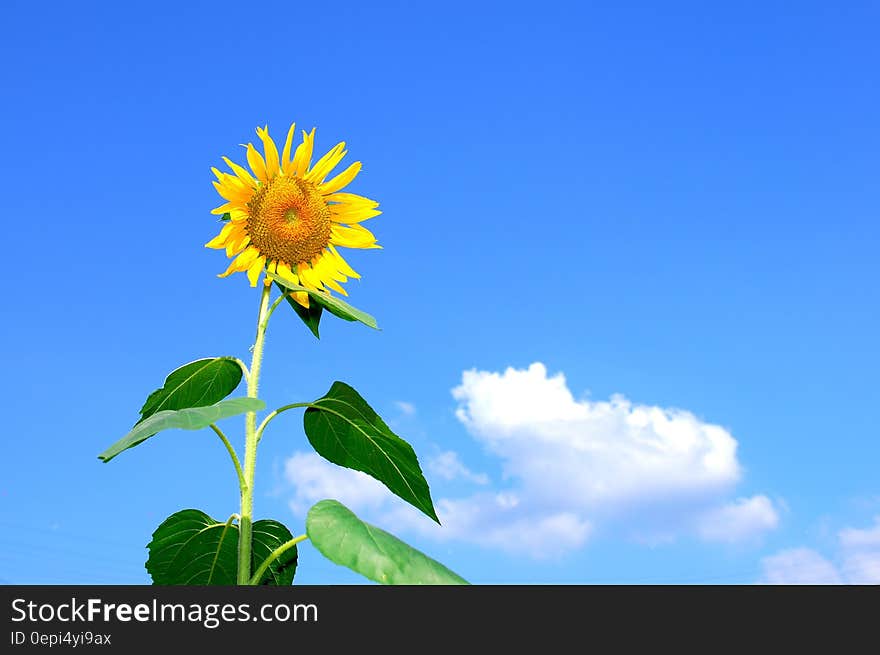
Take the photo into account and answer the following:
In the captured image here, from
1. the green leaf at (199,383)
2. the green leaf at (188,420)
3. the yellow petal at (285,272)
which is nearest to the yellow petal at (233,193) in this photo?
the yellow petal at (285,272)

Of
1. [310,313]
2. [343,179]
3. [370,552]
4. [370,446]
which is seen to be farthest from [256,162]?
[370,552]

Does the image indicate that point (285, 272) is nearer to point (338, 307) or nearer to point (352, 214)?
point (352, 214)

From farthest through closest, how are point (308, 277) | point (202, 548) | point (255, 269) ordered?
point (308, 277), point (255, 269), point (202, 548)

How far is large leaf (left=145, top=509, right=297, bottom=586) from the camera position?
348cm

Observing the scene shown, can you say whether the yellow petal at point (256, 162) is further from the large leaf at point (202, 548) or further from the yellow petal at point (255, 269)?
the large leaf at point (202, 548)

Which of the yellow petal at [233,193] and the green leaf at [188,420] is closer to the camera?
the green leaf at [188,420]

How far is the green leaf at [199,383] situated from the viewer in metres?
3.42

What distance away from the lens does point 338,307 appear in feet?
10.3

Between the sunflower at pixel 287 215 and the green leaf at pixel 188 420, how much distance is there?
3.52 feet

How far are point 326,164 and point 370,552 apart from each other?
6.40 ft

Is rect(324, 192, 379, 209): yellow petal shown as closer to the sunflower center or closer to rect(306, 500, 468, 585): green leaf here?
the sunflower center
